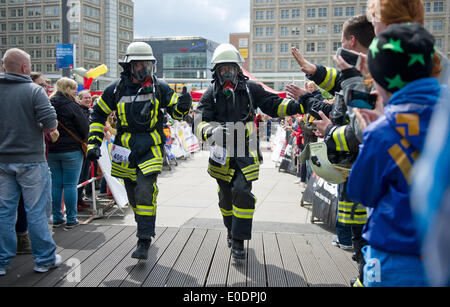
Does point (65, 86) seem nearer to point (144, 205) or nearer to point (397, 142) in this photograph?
point (144, 205)

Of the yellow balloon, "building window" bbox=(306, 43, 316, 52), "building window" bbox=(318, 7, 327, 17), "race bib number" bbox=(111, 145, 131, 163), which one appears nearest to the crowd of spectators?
"race bib number" bbox=(111, 145, 131, 163)

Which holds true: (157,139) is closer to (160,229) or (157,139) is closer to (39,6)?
(160,229)

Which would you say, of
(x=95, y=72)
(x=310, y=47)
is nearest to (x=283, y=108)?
(x=95, y=72)

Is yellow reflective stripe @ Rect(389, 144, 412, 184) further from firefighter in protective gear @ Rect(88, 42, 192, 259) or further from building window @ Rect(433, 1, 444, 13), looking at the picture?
building window @ Rect(433, 1, 444, 13)

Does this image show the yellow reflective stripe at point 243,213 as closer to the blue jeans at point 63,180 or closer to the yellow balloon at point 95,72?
the blue jeans at point 63,180

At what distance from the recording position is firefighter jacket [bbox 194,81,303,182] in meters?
4.23

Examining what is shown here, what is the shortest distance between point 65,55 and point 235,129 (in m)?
8.24

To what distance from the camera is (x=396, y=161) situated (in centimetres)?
162

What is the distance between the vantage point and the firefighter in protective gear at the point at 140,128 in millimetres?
4160

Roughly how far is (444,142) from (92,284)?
3293 mm

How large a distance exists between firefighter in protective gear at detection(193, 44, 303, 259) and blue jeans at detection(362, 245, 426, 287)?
2375 mm

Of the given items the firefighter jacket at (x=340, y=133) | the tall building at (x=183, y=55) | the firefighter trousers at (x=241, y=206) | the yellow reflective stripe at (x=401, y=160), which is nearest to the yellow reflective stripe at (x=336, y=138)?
the firefighter jacket at (x=340, y=133)
